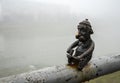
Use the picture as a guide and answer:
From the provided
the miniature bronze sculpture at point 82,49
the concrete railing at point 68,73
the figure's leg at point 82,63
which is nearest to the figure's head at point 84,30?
the miniature bronze sculpture at point 82,49

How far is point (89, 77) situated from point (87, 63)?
145 millimetres

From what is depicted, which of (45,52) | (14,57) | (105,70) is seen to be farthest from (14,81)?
(45,52)

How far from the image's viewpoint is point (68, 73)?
92.8 inches

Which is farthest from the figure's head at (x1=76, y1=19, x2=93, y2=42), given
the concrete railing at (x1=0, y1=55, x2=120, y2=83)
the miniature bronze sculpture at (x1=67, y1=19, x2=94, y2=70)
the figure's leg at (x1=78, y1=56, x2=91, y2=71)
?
the concrete railing at (x1=0, y1=55, x2=120, y2=83)

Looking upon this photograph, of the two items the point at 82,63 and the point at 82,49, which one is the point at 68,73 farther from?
the point at 82,49

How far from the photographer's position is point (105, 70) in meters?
2.69

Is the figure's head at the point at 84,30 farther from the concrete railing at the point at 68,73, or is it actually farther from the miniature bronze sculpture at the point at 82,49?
the concrete railing at the point at 68,73

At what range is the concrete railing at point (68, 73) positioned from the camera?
2130mm

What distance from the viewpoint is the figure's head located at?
2426 mm

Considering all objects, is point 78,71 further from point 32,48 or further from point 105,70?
point 32,48

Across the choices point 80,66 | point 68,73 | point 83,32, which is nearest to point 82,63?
point 80,66

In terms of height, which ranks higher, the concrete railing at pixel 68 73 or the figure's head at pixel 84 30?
the figure's head at pixel 84 30

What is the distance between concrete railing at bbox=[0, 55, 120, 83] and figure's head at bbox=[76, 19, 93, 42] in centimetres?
30

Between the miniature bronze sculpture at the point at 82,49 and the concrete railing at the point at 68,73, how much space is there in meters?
0.08
